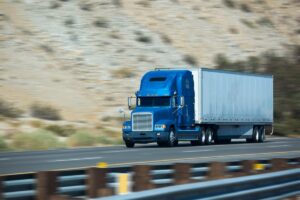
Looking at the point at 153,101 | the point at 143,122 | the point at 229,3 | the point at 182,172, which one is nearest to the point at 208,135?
the point at 153,101

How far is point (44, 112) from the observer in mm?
41812

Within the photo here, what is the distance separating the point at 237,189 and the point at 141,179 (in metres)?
1.63

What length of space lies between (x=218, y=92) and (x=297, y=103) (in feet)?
52.0

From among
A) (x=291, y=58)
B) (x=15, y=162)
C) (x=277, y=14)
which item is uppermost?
(x=277, y=14)

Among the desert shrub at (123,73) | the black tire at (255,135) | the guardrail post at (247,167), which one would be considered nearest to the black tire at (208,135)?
the black tire at (255,135)

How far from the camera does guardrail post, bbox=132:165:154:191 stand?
9.89 meters

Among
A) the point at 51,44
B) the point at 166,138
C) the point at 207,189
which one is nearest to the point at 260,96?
the point at 166,138

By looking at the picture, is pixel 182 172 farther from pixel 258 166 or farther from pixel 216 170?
pixel 258 166

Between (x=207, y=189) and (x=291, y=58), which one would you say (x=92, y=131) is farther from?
(x=207, y=189)

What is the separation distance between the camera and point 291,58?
180 feet

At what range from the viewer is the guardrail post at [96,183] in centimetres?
930

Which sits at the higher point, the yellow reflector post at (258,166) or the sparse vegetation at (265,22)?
the sparse vegetation at (265,22)

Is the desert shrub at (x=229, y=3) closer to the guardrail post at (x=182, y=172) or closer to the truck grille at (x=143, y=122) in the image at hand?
the truck grille at (x=143, y=122)

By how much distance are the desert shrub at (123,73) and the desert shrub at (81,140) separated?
14372 mm
